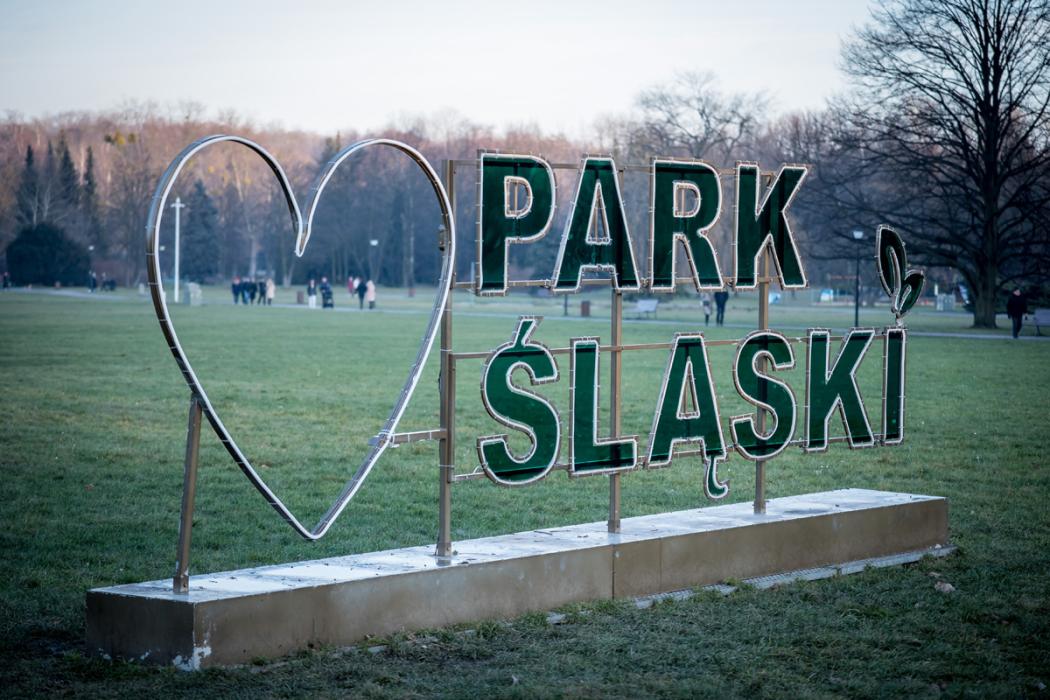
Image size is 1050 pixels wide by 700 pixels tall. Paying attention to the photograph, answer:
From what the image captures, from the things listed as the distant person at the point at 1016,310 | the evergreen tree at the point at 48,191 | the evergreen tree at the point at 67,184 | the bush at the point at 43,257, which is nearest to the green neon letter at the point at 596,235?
the distant person at the point at 1016,310

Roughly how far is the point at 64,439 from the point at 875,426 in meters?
10.9

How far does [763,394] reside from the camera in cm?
940

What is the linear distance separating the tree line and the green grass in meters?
3.09

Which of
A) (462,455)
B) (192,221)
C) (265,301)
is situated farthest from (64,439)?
(192,221)

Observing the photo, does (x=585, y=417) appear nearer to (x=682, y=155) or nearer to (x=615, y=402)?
(x=615, y=402)

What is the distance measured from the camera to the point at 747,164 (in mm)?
9211

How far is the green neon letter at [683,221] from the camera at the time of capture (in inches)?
342

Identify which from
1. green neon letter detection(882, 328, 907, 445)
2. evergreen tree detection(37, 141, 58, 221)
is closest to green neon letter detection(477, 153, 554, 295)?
green neon letter detection(882, 328, 907, 445)

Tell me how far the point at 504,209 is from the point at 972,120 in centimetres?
4333

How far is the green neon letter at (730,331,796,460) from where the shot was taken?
9.29 meters

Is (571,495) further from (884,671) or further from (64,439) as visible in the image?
(64,439)

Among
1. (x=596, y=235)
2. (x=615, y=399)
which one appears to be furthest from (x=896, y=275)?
(x=596, y=235)

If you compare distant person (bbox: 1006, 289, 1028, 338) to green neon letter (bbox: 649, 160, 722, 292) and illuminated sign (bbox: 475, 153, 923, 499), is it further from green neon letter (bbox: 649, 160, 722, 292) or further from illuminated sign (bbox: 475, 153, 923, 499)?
green neon letter (bbox: 649, 160, 722, 292)

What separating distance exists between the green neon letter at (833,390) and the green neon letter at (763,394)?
23cm
